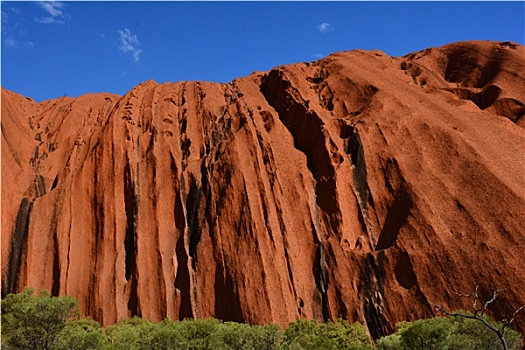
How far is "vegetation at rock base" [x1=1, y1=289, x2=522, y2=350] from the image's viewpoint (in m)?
25.9

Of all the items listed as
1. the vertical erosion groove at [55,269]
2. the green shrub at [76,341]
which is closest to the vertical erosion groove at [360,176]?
the green shrub at [76,341]

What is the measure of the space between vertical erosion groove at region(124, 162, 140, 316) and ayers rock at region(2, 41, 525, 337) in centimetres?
15

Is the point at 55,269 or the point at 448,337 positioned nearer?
the point at 448,337

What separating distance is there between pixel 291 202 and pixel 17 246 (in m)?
23.5

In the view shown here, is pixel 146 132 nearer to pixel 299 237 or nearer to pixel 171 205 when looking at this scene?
pixel 171 205

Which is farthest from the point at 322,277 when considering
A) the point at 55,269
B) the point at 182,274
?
the point at 55,269

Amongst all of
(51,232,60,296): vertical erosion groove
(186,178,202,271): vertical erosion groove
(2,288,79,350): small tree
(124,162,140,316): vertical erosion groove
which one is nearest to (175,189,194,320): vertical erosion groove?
(186,178,202,271): vertical erosion groove

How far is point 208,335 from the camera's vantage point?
1130 inches

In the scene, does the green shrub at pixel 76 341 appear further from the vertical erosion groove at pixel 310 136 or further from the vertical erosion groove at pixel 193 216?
the vertical erosion groove at pixel 310 136

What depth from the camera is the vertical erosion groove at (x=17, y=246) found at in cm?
4104

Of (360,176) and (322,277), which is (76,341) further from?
(360,176)

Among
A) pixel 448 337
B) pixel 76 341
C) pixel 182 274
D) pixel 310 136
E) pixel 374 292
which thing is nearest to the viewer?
pixel 448 337

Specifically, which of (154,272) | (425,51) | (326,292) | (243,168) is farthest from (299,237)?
(425,51)

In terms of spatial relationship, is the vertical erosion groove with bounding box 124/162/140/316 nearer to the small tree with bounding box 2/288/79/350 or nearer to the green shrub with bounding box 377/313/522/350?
the small tree with bounding box 2/288/79/350
